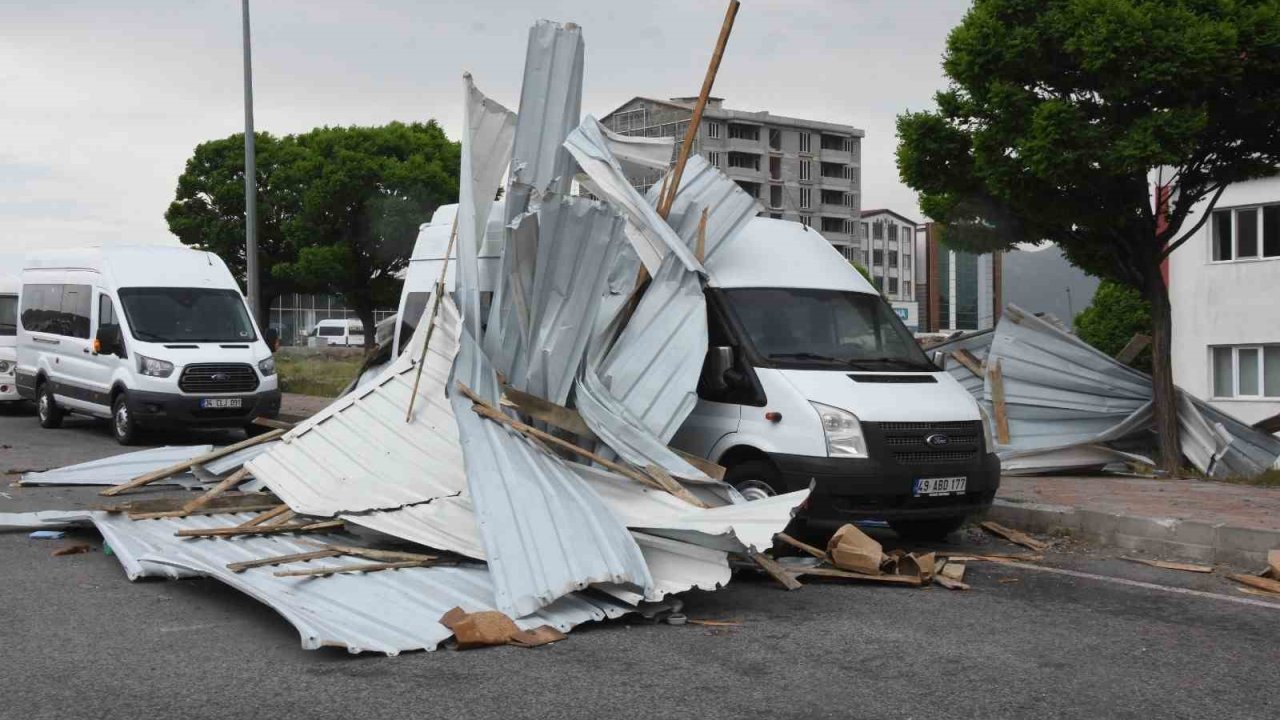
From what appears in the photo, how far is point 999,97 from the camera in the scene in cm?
1303

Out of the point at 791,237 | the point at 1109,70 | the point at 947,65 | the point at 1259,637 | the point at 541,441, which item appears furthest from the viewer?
the point at 947,65

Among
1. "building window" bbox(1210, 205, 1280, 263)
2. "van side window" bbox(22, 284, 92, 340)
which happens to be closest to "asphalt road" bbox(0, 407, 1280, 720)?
"van side window" bbox(22, 284, 92, 340)

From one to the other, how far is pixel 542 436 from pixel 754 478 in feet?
5.27

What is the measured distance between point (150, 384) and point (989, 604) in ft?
38.9

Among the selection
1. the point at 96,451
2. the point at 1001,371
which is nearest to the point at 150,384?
the point at 96,451

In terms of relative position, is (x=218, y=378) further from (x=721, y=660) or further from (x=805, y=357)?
(x=721, y=660)

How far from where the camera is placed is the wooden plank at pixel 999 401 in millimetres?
13586

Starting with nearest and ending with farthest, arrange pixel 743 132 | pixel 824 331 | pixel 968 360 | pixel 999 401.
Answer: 1. pixel 824 331
2. pixel 999 401
3. pixel 968 360
4. pixel 743 132

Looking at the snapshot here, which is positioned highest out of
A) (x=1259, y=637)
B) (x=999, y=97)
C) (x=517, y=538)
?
(x=999, y=97)

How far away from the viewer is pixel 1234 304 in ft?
83.2

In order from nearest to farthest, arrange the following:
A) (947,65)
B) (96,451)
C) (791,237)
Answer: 1. (791,237)
2. (947,65)
3. (96,451)

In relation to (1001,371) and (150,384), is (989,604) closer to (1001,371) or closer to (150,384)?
(1001,371)

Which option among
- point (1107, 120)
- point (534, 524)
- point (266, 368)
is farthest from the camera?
point (266, 368)

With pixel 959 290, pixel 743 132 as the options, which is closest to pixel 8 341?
pixel 743 132
